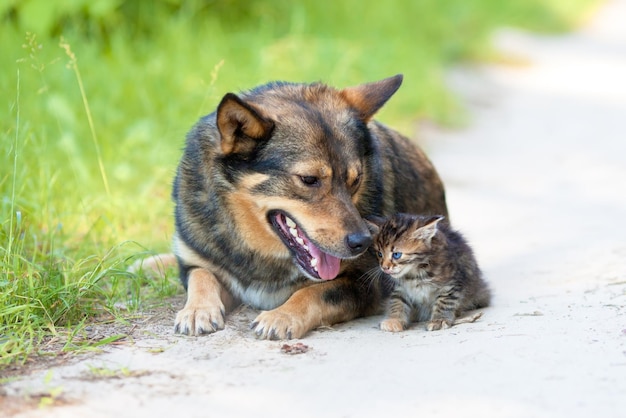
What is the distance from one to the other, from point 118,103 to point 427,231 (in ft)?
14.3

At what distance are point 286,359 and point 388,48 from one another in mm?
7830

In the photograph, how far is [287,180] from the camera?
4.33 meters

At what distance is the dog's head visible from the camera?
14.0ft

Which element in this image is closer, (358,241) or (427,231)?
(358,241)

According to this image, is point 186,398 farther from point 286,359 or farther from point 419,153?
point 419,153

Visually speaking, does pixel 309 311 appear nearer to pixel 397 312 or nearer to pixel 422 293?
pixel 397 312

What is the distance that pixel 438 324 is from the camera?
441 cm

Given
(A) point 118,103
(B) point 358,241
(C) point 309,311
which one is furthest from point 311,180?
(A) point 118,103

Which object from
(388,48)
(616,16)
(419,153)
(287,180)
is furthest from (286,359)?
(616,16)

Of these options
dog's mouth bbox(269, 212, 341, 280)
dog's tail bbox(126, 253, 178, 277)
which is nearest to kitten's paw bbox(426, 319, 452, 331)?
dog's mouth bbox(269, 212, 341, 280)

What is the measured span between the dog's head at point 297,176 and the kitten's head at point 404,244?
0.22 meters

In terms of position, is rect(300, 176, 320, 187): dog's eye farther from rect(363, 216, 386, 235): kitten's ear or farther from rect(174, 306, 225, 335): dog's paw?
rect(174, 306, 225, 335): dog's paw

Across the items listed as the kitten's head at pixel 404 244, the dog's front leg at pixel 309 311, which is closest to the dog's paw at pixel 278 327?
the dog's front leg at pixel 309 311

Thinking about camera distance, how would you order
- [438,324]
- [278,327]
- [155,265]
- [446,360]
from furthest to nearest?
[155,265], [438,324], [278,327], [446,360]
